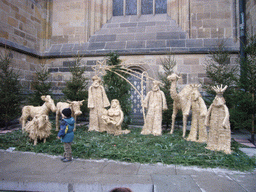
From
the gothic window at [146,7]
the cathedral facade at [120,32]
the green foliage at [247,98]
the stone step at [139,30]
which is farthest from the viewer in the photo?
the gothic window at [146,7]

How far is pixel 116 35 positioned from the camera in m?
11.2

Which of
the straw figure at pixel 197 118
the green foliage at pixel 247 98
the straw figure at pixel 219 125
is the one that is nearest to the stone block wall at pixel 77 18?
the straw figure at pixel 197 118

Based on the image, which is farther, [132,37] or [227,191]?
[132,37]

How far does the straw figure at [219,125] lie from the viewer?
4488 millimetres

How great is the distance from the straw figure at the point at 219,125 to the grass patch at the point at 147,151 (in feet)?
0.77

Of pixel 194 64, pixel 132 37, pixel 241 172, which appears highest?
pixel 132 37

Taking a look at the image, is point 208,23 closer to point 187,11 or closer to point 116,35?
point 187,11

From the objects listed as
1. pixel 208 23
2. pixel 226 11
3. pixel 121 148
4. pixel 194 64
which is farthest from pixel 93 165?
pixel 226 11

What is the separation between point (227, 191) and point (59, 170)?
2.98 meters

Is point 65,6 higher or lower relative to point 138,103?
higher

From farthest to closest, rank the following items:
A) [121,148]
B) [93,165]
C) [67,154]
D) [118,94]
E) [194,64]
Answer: [194,64], [118,94], [121,148], [67,154], [93,165]

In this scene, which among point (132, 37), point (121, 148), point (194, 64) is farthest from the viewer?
point (132, 37)

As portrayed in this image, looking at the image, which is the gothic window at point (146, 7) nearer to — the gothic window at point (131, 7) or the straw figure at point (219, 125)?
the gothic window at point (131, 7)

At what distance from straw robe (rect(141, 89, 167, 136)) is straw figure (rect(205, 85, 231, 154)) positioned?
200 cm
